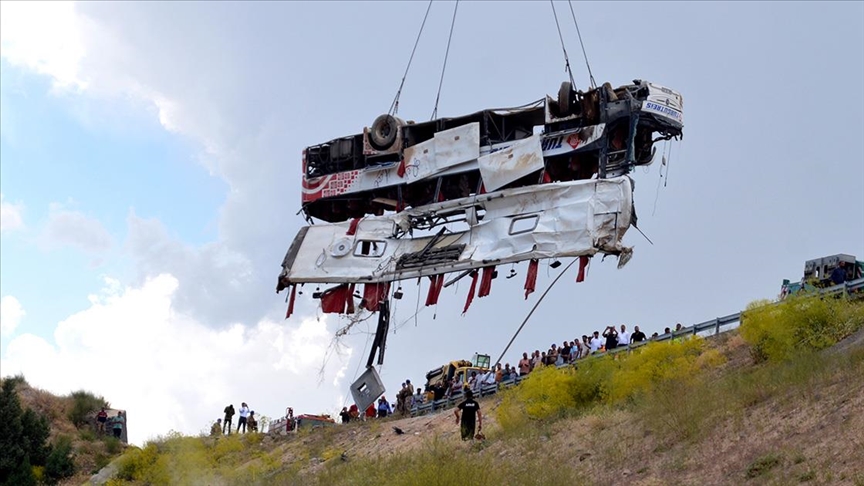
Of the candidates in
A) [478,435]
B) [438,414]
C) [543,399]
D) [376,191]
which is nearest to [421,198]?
[376,191]

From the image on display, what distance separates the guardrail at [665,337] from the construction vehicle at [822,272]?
1187mm

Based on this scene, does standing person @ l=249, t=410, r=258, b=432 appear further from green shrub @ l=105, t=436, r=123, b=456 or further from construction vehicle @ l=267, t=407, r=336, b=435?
green shrub @ l=105, t=436, r=123, b=456

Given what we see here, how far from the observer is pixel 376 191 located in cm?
4438

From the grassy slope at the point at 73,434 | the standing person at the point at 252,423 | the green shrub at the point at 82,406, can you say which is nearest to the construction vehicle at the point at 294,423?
the standing person at the point at 252,423

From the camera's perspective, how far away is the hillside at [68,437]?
1885 inches

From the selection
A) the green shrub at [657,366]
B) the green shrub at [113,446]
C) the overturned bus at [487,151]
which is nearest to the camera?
the green shrub at [657,366]

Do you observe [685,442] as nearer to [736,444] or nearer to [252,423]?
[736,444]

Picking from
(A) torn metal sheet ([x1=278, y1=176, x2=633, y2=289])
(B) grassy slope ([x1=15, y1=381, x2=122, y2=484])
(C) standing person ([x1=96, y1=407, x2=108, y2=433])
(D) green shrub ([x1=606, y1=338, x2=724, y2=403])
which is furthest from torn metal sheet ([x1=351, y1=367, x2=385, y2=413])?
(C) standing person ([x1=96, y1=407, x2=108, y2=433])

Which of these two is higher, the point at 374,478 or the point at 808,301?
the point at 808,301

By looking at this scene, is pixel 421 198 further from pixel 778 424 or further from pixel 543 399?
pixel 778 424

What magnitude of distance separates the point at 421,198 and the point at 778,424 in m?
19.4

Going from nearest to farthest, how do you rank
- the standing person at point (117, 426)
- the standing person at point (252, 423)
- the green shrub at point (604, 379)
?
1. the green shrub at point (604, 379)
2. the standing person at point (252, 423)
3. the standing person at point (117, 426)

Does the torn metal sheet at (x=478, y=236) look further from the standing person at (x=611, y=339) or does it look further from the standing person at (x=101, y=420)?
the standing person at (x=101, y=420)

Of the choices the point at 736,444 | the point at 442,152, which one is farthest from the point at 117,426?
the point at 736,444
